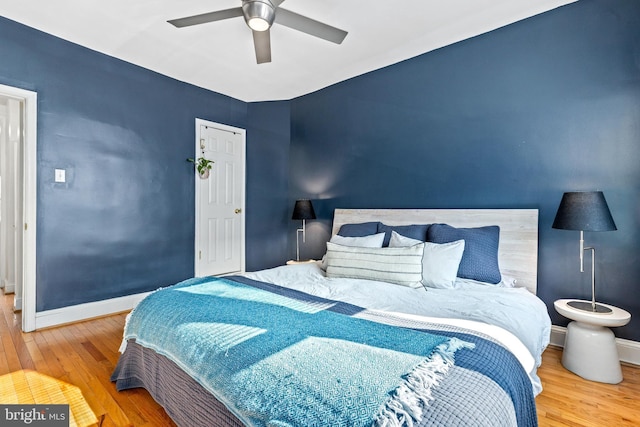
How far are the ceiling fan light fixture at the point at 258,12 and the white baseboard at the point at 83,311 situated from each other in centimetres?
302

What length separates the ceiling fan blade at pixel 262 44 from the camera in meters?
2.29

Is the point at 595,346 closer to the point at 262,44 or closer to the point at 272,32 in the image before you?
the point at 262,44

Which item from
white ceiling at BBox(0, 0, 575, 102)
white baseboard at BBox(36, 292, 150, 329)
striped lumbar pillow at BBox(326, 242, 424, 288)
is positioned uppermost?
white ceiling at BBox(0, 0, 575, 102)

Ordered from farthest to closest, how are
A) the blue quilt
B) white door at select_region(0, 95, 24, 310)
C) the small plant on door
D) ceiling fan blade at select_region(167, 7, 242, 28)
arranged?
the small plant on door → white door at select_region(0, 95, 24, 310) → ceiling fan blade at select_region(167, 7, 242, 28) → the blue quilt

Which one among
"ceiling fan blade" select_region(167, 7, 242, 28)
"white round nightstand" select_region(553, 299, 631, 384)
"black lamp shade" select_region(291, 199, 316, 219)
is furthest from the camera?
"black lamp shade" select_region(291, 199, 316, 219)

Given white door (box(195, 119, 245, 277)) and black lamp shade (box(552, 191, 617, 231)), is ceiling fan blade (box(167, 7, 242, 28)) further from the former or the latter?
black lamp shade (box(552, 191, 617, 231))

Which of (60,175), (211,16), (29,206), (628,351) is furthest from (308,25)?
(628,351)

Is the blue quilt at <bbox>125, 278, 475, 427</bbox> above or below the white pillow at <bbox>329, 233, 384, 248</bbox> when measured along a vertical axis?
below

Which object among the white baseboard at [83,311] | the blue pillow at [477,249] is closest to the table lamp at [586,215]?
the blue pillow at [477,249]

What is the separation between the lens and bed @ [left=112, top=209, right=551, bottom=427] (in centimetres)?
86

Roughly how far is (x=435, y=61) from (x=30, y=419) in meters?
3.96

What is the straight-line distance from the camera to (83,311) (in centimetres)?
304

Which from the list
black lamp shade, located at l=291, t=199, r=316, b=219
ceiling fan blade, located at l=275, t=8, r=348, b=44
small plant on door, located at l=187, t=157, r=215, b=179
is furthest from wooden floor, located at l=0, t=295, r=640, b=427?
ceiling fan blade, located at l=275, t=8, r=348, b=44

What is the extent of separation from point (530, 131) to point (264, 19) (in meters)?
2.27
